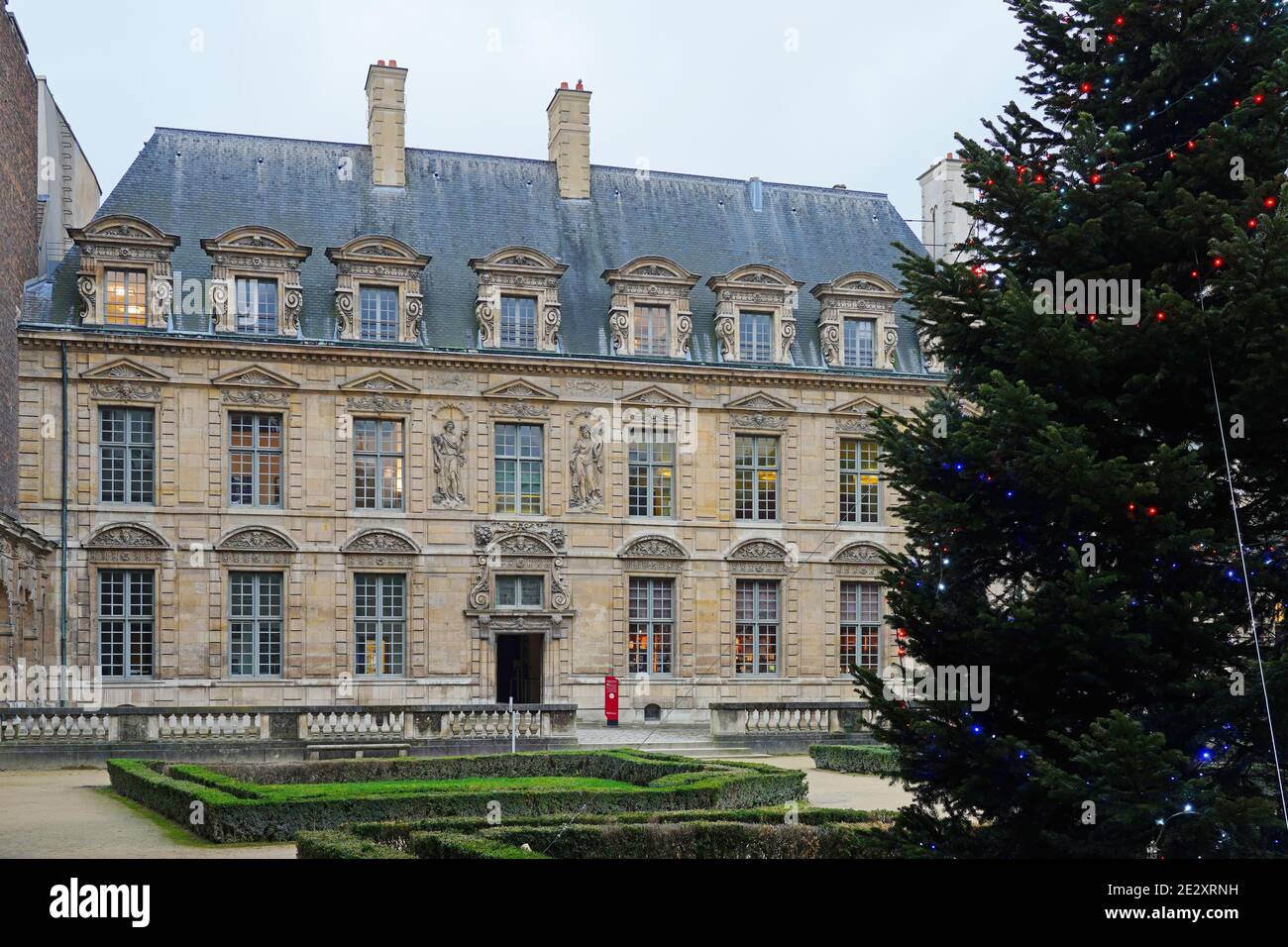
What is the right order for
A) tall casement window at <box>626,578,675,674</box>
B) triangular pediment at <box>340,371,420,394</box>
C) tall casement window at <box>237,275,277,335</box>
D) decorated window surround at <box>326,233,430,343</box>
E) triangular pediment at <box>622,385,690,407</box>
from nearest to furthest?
tall casement window at <box>237,275,277,335</box> → triangular pediment at <box>340,371,420,394</box> → decorated window surround at <box>326,233,430,343</box> → tall casement window at <box>626,578,675,674</box> → triangular pediment at <box>622,385,690,407</box>

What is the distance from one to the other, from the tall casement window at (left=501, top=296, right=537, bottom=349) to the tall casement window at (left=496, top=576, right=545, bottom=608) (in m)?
5.44

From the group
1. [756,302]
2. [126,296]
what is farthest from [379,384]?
[756,302]

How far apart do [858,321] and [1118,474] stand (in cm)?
2709

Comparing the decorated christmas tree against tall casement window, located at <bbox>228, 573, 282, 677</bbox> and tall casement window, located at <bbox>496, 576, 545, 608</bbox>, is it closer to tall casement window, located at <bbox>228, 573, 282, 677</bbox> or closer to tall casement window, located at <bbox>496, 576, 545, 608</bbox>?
tall casement window, located at <bbox>496, 576, 545, 608</bbox>

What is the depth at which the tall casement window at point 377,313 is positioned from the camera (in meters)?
32.9

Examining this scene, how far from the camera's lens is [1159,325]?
9.78 m

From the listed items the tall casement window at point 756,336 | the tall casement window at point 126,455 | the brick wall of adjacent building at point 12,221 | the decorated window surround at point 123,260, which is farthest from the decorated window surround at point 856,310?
A: the brick wall of adjacent building at point 12,221

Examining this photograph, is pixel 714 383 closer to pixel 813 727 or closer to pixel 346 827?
pixel 813 727

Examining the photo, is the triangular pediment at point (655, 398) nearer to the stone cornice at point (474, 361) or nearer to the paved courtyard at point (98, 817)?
the stone cornice at point (474, 361)

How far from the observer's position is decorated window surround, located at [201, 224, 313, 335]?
31906 millimetres

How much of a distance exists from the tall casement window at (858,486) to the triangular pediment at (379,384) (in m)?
10.7

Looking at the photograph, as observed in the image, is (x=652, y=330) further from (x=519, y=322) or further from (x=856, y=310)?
(x=856, y=310)

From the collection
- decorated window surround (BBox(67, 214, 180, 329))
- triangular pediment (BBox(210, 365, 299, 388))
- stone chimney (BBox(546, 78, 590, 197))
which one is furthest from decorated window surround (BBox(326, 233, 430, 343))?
stone chimney (BBox(546, 78, 590, 197))

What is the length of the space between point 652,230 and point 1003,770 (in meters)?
28.5
